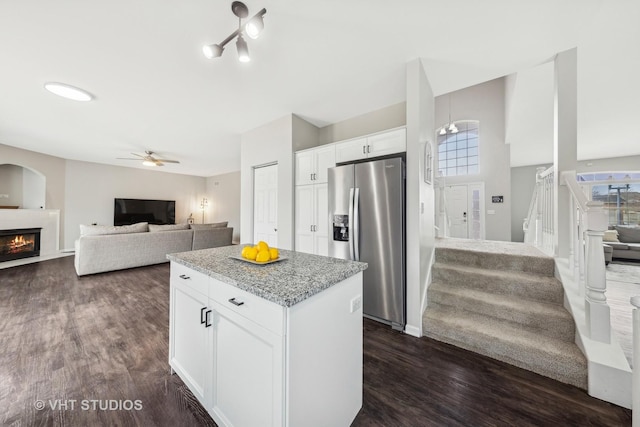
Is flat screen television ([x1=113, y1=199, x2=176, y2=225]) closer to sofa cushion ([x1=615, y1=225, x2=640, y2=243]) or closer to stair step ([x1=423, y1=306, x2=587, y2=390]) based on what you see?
stair step ([x1=423, y1=306, x2=587, y2=390])

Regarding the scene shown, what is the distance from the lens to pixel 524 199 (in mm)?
7391

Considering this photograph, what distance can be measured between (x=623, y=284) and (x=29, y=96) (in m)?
8.98

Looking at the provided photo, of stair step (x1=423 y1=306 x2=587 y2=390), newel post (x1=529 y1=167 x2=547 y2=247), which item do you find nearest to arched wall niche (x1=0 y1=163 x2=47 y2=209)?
stair step (x1=423 y1=306 x2=587 y2=390)

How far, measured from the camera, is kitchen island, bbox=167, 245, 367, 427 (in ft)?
3.15

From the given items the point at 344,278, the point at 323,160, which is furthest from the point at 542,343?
the point at 323,160

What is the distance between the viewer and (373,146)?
109 inches

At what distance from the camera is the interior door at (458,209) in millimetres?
5906

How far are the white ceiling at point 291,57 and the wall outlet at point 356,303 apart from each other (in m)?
2.07

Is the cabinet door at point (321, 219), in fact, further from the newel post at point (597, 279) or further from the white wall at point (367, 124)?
the newel post at point (597, 279)

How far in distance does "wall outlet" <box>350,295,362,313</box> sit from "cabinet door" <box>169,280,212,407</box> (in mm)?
815

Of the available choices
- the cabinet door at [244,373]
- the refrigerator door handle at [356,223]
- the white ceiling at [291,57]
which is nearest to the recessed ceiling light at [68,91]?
the white ceiling at [291,57]

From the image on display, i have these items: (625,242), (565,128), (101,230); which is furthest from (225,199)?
(625,242)

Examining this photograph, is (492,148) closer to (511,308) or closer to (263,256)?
(511,308)

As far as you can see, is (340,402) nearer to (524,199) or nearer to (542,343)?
(542,343)
